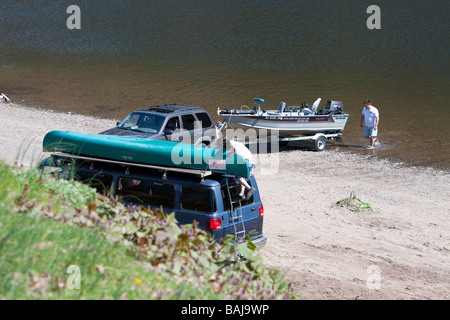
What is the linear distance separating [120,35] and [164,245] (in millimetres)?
38748

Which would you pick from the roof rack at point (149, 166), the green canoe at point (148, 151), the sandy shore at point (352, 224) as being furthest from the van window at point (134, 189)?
the sandy shore at point (352, 224)

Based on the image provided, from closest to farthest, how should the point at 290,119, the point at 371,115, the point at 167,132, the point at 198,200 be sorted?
1. the point at 198,200
2. the point at 167,132
3. the point at 290,119
4. the point at 371,115

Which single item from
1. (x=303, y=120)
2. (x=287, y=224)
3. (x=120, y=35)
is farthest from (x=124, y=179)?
(x=120, y=35)

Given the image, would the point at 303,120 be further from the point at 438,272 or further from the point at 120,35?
the point at 120,35

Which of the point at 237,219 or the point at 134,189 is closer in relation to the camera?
the point at 237,219

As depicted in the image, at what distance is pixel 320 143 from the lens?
805 inches

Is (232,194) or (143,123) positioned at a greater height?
(143,123)

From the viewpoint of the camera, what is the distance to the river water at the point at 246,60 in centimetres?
2619

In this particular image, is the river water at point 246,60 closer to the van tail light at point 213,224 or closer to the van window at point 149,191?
the van tail light at point 213,224

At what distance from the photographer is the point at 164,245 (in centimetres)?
592

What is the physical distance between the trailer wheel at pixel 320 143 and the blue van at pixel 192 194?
36.9ft

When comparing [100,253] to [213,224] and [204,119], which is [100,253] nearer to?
[213,224]

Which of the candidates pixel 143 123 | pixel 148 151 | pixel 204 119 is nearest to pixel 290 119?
pixel 204 119

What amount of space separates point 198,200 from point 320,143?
12.6m
